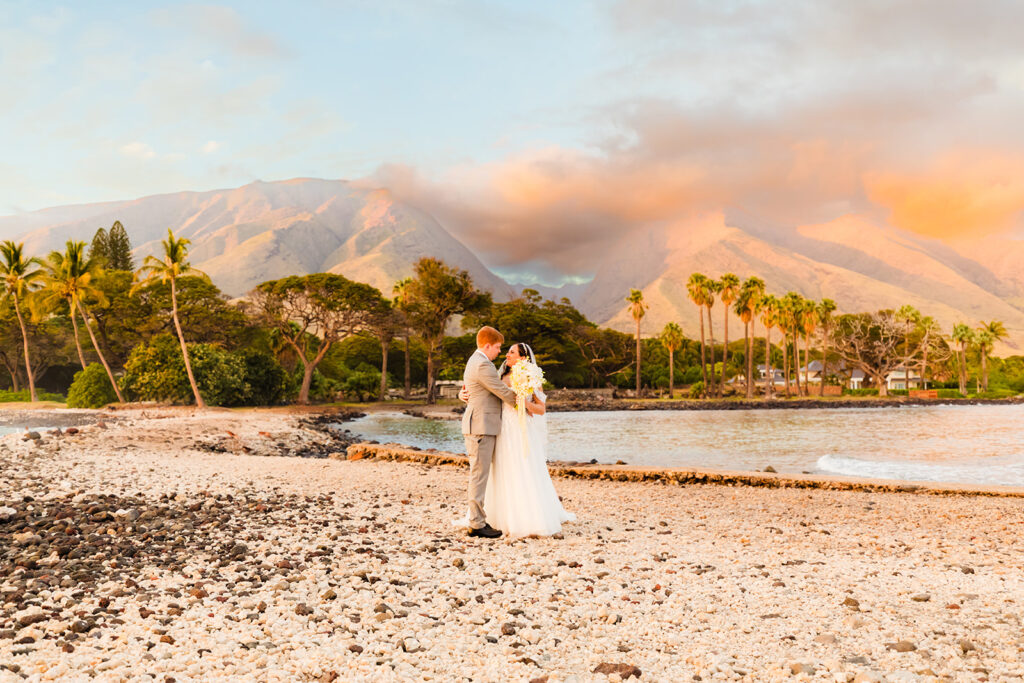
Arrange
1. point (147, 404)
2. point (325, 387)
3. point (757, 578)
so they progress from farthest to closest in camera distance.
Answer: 1. point (325, 387)
2. point (147, 404)
3. point (757, 578)

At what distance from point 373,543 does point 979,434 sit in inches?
1133

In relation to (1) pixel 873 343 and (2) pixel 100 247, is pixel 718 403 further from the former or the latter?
(2) pixel 100 247

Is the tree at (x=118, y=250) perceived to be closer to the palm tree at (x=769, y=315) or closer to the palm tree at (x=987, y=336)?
the palm tree at (x=769, y=315)

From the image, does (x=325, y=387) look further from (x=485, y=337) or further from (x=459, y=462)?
(x=485, y=337)

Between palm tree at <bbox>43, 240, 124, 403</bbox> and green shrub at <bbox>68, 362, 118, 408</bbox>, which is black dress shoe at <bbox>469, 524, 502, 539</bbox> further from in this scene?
green shrub at <bbox>68, 362, 118, 408</bbox>

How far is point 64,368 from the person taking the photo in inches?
2406

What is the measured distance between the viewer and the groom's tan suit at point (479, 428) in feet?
23.3

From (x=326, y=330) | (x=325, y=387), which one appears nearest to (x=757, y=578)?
(x=326, y=330)

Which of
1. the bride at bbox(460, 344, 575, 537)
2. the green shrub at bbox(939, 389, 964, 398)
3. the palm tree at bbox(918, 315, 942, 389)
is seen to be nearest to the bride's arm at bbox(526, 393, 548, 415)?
the bride at bbox(460, 344, 575, 537)

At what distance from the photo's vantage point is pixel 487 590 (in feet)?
17.4

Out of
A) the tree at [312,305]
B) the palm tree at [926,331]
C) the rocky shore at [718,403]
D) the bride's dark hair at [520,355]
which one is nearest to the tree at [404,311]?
the tree at [312,305]

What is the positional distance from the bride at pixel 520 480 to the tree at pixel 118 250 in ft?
236

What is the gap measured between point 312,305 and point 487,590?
44.4m

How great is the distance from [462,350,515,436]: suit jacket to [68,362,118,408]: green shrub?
42.6 metres
